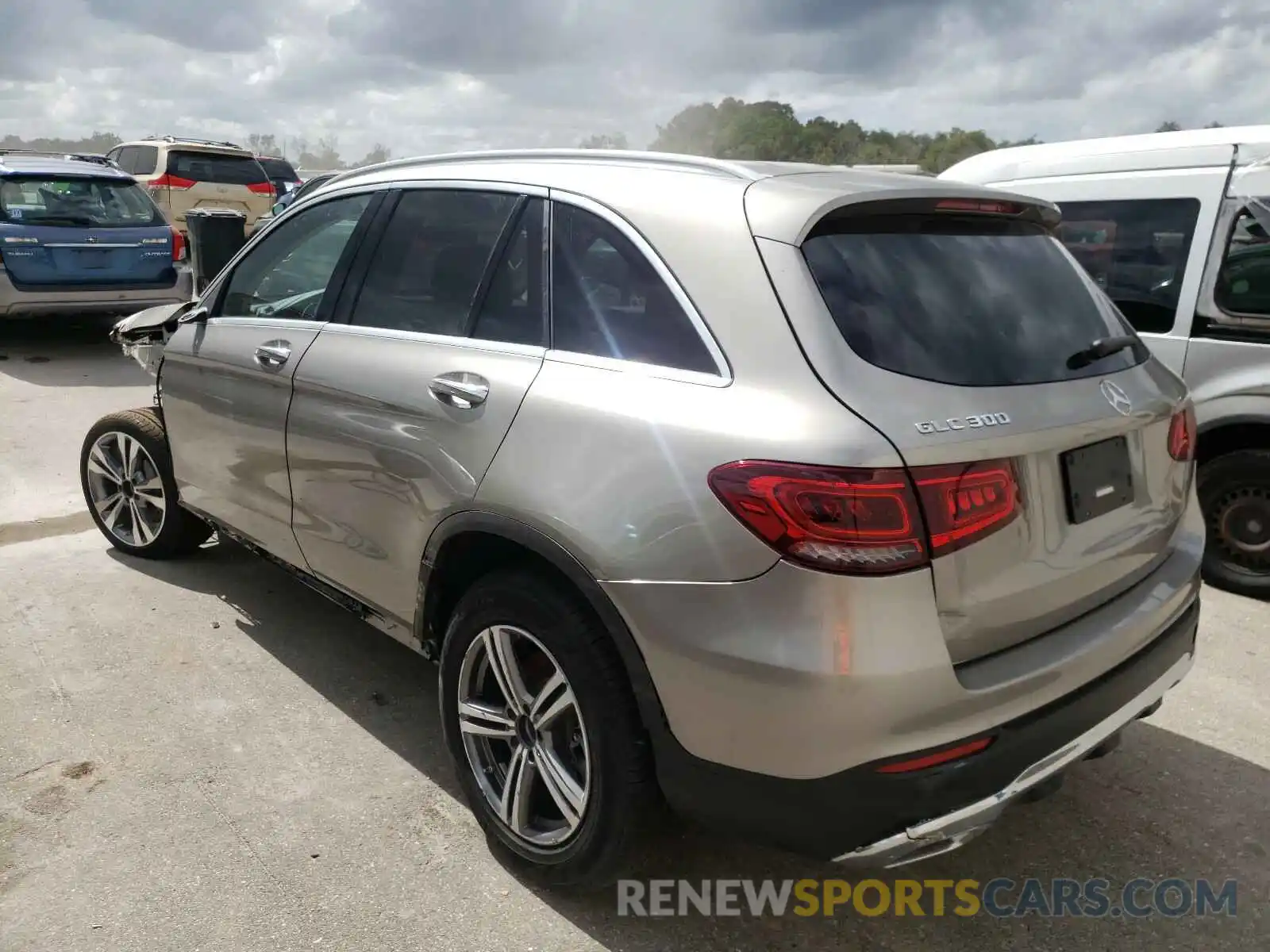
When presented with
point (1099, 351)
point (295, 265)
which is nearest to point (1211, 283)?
point (1099, 351)

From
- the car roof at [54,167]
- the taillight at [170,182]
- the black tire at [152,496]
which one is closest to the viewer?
the black tire at [152,496]

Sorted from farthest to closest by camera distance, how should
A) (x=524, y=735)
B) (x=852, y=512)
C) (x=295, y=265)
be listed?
(x=295, y=265) → (x=524, y=735) → (x=852, y=512)

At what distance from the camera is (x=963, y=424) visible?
1.95m

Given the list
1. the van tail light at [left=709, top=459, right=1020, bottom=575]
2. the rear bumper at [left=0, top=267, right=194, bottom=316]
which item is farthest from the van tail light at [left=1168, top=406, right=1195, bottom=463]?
the rear bumper at [left=0, top=267, right=194, bottom=316]

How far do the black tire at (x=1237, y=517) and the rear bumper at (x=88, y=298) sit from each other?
8257 mm

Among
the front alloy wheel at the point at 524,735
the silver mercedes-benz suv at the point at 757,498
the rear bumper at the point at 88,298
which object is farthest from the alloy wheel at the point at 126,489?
the rear bumper at the point at 88,298

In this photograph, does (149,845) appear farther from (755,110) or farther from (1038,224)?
(755,110)

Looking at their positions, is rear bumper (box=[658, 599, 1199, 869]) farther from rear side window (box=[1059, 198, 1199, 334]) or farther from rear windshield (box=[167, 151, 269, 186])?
rear windshield (box=[167, 151, 269, 186])

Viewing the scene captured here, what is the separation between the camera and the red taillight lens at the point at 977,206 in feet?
7.65

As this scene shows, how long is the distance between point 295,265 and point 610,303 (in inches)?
67.3

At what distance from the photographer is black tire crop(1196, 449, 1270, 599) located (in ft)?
14.8

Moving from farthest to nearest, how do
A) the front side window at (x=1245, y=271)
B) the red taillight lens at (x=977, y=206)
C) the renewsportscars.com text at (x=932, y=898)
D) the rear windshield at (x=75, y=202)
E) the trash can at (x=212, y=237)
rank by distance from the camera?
the rear windshield at (x=75, y=202), the trash can at (x=212, y=237), the front side window at (x=1245, y=271), the renewsportscars.com text at (x=932, y=898), the red taillight lens at (x=977, y=206)

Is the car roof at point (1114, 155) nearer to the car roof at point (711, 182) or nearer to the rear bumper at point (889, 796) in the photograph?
the car roof at point (711, 182)

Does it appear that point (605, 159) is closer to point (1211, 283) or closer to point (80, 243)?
point (1211, 283)
